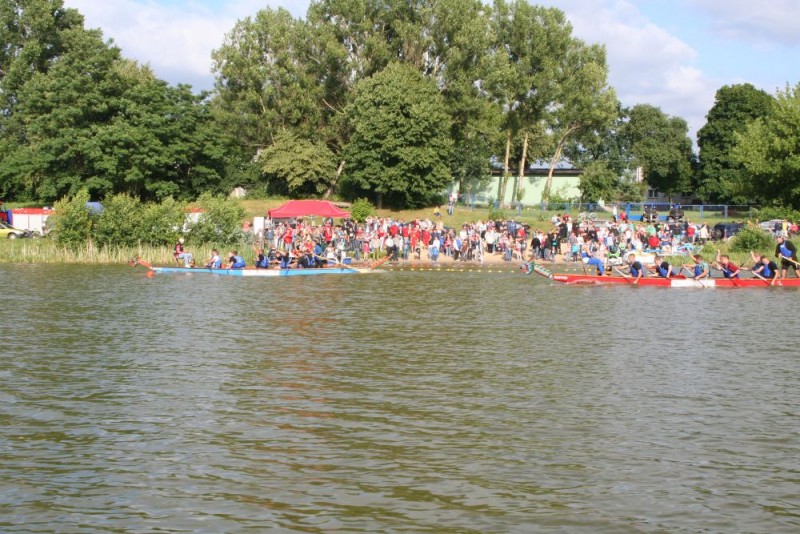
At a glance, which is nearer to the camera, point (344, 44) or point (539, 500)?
point (539, 500)

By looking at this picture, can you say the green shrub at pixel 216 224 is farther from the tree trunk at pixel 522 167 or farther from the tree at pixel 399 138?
the tree trunk at pixel 522 167

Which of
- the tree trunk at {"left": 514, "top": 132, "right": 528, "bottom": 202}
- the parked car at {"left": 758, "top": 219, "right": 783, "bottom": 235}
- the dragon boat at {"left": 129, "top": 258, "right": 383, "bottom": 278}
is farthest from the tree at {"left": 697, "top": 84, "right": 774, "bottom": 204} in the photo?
the dragon boat at {"left": 129, "top": 258, "right": 383, "bottom": 278}

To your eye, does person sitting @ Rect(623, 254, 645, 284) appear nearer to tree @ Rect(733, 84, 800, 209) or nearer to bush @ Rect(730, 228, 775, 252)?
bush @ Rect(730, 228, 775, 252)

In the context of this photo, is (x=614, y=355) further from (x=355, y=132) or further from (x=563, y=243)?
(x=355, y=132)

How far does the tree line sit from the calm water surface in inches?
1409

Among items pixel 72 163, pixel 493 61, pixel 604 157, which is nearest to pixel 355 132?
pixel 493 61

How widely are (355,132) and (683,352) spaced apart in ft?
148

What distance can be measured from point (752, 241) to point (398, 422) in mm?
33132

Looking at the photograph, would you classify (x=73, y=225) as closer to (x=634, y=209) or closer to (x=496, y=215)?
(x=496, y=215)

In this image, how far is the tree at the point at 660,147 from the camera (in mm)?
83250

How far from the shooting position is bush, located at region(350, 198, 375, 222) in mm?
55766

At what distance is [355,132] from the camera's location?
→ 61312mm

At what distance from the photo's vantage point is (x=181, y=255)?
3794 cm

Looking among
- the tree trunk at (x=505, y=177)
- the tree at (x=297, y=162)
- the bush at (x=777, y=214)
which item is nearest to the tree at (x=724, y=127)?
the tree trunk at (x=505, y=177)
